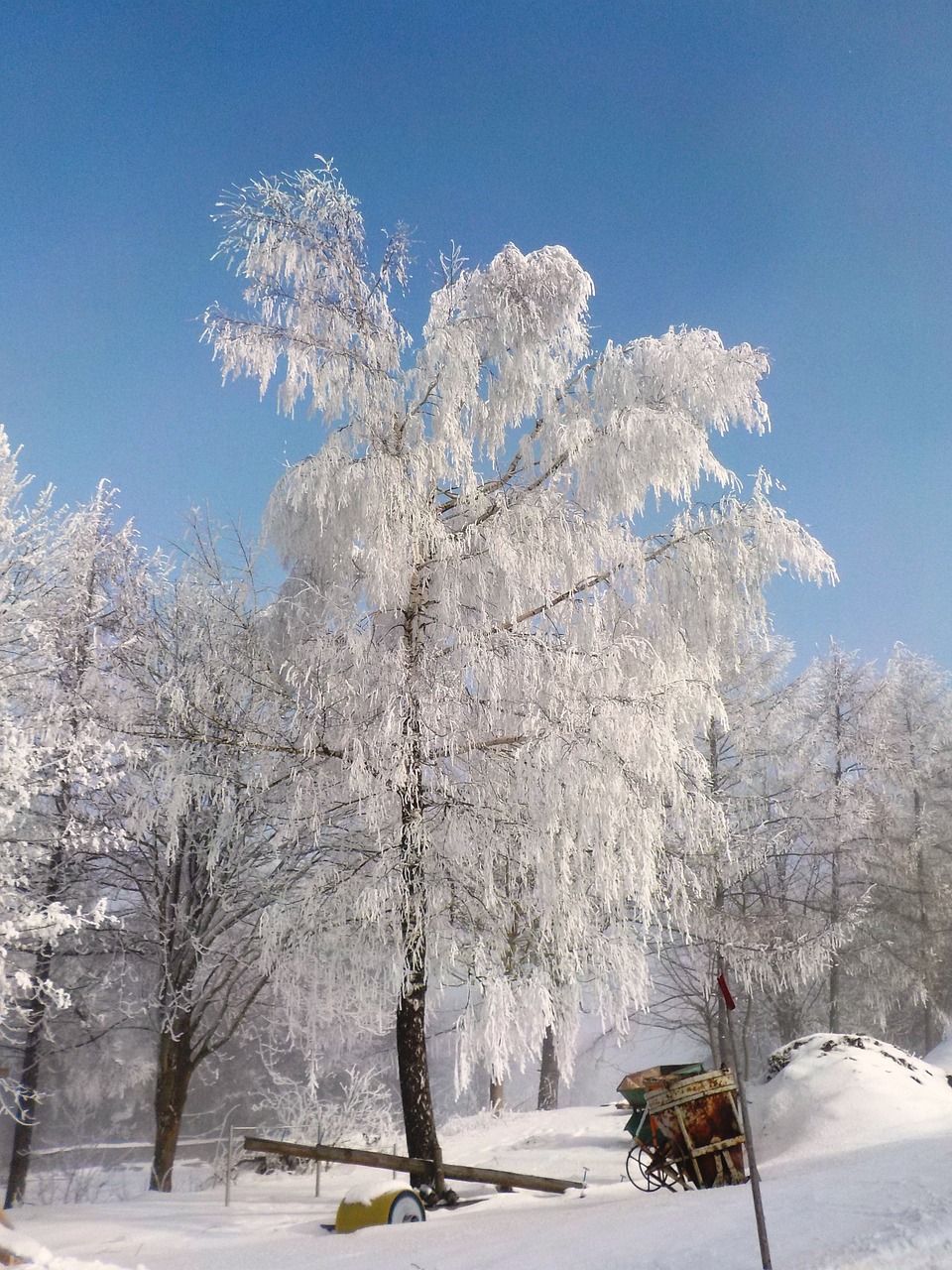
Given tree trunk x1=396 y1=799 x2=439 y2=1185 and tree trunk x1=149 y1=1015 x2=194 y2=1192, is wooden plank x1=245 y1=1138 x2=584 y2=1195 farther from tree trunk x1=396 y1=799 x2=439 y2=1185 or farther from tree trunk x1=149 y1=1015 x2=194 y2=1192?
tree trunk x1=149 y1=1015 x2=194 y2=1192

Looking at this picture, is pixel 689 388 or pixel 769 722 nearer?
pixel 689 388

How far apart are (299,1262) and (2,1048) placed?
46.2 ft

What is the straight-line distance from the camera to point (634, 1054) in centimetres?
3200

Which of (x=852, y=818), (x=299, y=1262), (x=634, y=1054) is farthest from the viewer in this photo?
(x=634, y=1054)

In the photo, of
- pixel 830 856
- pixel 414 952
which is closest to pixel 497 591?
pixel 414 952

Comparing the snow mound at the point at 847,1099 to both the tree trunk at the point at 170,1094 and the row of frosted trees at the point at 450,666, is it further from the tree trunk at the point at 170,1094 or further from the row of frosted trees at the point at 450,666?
the tree trunk at the point at 170,1094

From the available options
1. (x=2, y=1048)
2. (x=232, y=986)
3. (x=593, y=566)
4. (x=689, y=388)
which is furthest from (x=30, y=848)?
(x=2, y=1048)

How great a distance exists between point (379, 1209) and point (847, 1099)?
459 centimetres

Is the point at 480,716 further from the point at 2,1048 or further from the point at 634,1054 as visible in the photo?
the point at 634,1054

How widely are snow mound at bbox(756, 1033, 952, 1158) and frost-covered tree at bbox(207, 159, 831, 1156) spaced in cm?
228

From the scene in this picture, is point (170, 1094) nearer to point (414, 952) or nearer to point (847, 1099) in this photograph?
point (414, 952)

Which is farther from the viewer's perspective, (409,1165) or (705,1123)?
(409,1165)

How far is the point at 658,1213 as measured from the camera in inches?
225

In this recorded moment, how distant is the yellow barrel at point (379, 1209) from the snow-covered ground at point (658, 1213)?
0.62 ft
